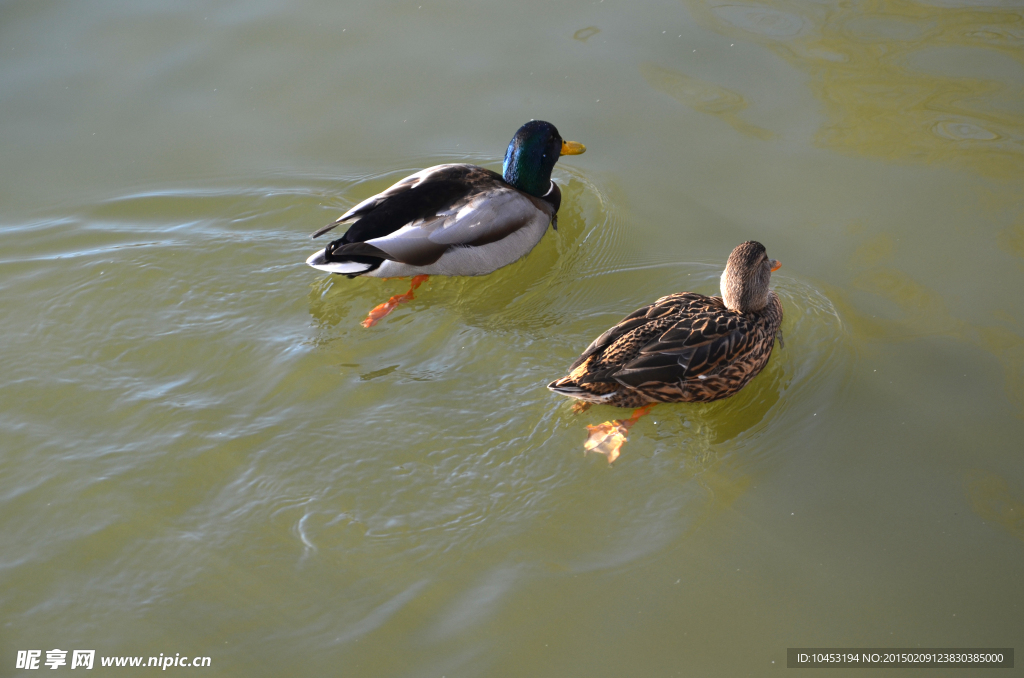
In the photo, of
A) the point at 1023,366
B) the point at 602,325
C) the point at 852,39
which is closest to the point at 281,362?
the point at 602,325

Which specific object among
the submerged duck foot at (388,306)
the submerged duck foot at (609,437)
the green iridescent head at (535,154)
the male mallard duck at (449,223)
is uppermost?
the green iridescent head at (535,154)

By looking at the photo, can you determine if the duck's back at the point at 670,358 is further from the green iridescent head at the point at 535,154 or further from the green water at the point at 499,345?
the green iridescent head at the point at 535,154

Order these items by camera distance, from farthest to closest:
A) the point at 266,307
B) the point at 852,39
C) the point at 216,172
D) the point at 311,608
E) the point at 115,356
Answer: the point at 852,39 < the point at 216,172 < the point at 266,307 < the point at 115,356 < the point at 311,608

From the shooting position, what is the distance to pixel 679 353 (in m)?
4.39

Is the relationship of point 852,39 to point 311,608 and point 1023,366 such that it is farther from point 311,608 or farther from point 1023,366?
point 311,608

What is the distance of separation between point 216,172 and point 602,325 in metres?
3.23

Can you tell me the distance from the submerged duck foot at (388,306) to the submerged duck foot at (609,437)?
1.57 m

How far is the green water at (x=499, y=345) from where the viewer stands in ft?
12.1

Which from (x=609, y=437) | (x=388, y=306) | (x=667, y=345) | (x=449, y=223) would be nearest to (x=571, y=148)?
(x=449, y=223)

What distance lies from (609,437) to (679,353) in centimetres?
58

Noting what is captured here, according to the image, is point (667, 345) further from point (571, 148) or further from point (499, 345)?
point (571, 148)

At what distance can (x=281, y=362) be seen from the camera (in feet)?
15.7

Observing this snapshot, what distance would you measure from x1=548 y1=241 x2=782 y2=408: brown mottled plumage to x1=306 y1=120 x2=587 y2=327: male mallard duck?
54.5 inches

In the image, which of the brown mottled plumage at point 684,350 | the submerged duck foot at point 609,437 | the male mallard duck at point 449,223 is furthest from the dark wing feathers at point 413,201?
the submerged duck foot at point 609,437
